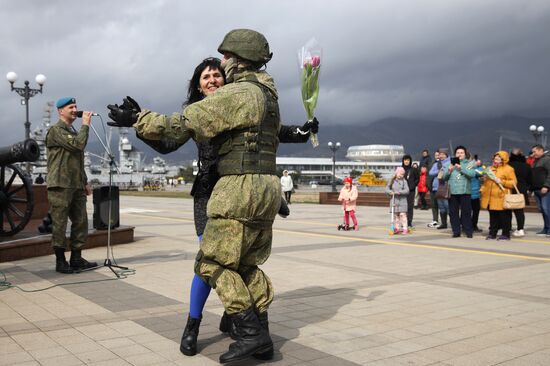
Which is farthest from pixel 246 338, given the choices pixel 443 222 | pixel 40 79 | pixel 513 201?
pixel 40 79

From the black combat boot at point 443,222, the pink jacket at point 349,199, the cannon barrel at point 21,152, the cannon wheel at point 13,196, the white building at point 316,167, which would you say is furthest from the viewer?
the white building at point 316,167

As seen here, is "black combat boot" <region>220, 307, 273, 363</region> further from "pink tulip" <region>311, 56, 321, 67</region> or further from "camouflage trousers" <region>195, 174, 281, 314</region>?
"pink tulip" <region>311, 56, 321, 67</region>

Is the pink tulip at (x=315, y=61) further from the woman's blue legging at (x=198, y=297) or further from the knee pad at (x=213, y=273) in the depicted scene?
the woman's blue legging at (x=198, y=297)

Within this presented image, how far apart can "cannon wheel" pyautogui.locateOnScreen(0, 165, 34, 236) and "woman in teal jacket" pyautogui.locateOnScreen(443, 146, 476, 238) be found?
819 cm

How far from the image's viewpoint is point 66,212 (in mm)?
7191

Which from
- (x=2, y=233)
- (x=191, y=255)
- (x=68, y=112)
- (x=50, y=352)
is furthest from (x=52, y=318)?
(x=2, y=233)

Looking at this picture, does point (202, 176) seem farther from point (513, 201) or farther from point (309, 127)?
point (513, 201)

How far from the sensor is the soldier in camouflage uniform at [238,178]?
11.4 ft

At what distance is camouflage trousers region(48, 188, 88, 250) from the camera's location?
7.12 meters

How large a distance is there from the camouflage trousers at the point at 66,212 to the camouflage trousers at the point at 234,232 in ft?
13.3

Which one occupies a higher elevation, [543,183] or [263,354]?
[543,183]

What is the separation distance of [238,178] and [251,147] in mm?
213

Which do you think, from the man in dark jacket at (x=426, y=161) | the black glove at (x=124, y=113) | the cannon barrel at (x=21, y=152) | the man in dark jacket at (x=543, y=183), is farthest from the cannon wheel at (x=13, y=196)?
the man in dark jacket at (x=426, y=161)

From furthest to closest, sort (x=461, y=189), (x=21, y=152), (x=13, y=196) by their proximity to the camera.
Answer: (x=461, y=189) < (x=13, y=196) < (x=21, y=152)
